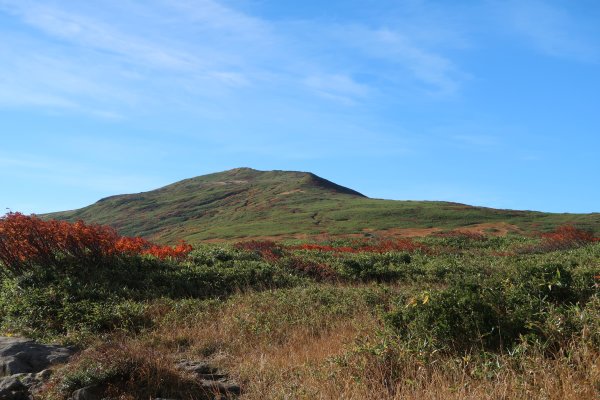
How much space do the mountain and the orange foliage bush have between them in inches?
1285

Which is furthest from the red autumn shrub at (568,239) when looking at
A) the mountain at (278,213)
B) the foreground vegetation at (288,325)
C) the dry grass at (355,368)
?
the dry grass at (355,368)

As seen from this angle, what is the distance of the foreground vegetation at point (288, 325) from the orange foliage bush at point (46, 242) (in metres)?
0.03

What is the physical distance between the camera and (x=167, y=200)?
9112cm

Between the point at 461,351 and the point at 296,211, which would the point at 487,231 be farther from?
the point at 461,351

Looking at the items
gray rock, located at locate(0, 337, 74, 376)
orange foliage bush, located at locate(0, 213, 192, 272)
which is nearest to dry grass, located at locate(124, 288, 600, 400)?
gray rock, located at locate(0, 337, 74, 376)

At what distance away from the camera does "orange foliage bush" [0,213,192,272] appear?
12.9 meters

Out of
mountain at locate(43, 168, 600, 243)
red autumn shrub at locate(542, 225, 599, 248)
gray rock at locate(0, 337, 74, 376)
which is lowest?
gray rock at locate(0, 337, 74, 376)

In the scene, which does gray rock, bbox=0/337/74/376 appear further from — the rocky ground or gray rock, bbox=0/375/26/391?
gray rock, bbox=0/375/26/391

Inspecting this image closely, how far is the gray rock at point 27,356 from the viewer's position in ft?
23.3

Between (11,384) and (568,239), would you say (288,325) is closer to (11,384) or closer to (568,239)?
(11,384)

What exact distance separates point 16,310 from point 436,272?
10910mm

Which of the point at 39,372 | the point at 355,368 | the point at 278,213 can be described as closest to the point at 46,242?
the point at 39,372

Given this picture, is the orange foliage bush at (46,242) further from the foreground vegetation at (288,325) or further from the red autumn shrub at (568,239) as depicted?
the red autumn shrub at (568,239)

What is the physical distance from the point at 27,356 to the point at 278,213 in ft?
193
